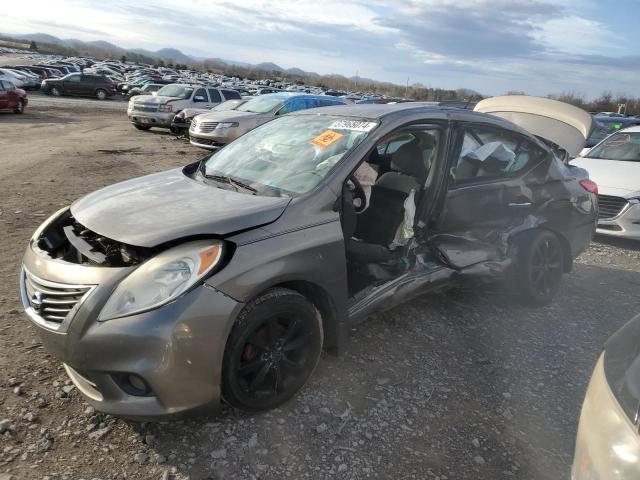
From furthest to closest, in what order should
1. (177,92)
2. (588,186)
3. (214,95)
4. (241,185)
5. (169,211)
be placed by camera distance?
(214,95)
(177,92)
(588,186)
(241,185)
(169,211)

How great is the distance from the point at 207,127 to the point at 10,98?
469 inches

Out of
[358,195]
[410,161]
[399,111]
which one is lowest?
[358,195]

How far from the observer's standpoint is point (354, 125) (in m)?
3.43

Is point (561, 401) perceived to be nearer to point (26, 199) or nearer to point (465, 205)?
point (465, 205)

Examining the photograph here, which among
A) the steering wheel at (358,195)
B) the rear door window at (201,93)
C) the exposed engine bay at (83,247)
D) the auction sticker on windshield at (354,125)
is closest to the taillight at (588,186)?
the steering wheel at (358,195)

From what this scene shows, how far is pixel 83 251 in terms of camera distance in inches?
104

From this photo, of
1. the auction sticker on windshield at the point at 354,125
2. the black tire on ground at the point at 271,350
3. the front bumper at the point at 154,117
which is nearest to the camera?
the black tire on ground at the point at 271,350

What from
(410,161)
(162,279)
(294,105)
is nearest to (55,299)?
(162,279)

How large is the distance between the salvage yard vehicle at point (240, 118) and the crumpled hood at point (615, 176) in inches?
288

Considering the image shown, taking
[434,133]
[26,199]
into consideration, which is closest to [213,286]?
[434,133]

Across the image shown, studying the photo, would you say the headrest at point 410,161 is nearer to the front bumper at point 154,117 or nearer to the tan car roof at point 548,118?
the tan car roof at point 548,118

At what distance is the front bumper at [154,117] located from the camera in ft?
55.4

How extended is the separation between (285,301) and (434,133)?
192cm

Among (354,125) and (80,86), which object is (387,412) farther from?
(80,86)
